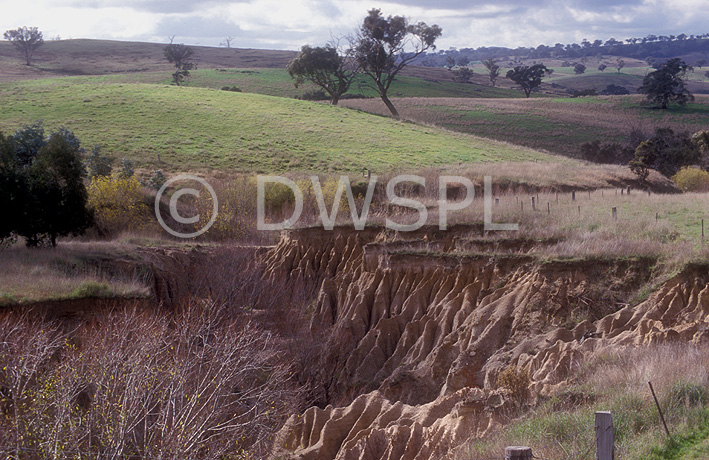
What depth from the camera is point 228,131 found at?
62.4m

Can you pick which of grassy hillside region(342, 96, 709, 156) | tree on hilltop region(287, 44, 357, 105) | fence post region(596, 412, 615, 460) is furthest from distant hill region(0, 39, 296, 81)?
fence post region(596, 412, 615, 460)

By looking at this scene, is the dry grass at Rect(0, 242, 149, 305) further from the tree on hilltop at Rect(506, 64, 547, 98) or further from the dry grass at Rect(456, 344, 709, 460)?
the tree on hilltop at Rect(506, 64, 547, 98)

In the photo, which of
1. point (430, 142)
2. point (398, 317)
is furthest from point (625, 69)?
point (398, 317)

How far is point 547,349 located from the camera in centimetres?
1686

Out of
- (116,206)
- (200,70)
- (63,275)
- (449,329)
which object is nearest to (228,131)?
(116,206)

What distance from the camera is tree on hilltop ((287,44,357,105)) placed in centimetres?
8375

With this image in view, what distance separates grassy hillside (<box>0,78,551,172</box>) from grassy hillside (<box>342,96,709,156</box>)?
976 centimetres

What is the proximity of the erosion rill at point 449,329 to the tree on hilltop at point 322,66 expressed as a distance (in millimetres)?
56013

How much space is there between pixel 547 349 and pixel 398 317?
9.11m

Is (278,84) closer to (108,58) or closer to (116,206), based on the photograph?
(108,58)

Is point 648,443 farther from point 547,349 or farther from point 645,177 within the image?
point 645,177

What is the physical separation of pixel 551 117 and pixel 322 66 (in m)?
29.1

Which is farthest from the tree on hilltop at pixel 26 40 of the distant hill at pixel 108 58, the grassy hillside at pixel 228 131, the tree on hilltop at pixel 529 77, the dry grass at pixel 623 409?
the dry grass at pixel 623 409

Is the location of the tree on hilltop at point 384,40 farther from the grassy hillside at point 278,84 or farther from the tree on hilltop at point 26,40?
the tree on hilltop at point 26,40
